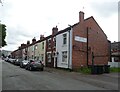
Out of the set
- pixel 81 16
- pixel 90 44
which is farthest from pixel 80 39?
pixel 81 16

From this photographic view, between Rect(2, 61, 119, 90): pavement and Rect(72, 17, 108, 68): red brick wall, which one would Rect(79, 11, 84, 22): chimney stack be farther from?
Rect(2, 61, 119, 90): pavement

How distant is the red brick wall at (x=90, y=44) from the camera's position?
30.3 metres

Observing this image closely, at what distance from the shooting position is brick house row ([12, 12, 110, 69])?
99.2 feet

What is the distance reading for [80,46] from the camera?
3103 centimetres

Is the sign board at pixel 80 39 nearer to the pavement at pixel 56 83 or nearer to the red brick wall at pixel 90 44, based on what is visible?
the red brick wall at pixel 90 44

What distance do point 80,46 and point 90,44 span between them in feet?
7.92

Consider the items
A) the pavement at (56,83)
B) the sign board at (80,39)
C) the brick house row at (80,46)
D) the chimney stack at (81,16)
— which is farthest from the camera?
the chimney stack at (81,16)

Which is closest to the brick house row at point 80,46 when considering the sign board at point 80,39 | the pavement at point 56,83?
the sign board at point 80,39

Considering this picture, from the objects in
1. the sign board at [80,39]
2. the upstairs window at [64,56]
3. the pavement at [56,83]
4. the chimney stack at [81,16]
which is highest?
the chimney stack at [81,16]

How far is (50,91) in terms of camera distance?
444 inches

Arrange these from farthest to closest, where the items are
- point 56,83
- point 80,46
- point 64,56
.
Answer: point 64,56
point 80,46
point 56,83

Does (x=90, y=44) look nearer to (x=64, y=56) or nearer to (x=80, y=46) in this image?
(x=80, y=46)

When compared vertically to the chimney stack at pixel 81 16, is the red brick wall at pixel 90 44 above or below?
below

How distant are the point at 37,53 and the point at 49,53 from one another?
9454 mm
